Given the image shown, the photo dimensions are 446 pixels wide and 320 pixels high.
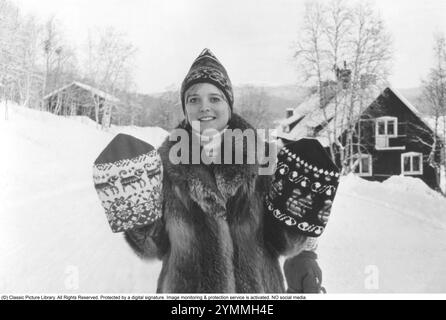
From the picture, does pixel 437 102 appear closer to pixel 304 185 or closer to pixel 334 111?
A: pixel 334 111

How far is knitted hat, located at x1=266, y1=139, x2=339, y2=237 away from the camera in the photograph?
890 millimetres

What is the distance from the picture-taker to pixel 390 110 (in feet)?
Answer: 4.27

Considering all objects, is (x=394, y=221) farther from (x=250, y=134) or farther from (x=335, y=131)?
(x=250, y=134)

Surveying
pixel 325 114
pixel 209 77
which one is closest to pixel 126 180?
pixel 209 77

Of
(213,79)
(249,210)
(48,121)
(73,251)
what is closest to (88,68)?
(48,121)

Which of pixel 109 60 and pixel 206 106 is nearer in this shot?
pixel 206 106

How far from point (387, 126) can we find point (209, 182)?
759 mm

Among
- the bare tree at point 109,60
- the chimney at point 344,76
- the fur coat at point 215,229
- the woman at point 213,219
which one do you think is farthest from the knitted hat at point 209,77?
the chimney at point 344,76

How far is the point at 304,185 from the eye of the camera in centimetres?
91

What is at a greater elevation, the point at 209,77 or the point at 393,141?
the point at 209,77

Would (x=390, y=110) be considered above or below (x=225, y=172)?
above

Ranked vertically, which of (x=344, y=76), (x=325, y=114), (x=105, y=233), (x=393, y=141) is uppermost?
(x=344, y=76)

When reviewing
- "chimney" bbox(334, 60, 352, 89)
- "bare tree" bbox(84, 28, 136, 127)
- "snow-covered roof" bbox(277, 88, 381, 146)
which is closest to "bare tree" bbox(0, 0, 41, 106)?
"bare tree" bbox(84, 28, 136, 127)

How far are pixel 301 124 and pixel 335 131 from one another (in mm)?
128
